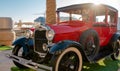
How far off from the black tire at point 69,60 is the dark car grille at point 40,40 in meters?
0.77

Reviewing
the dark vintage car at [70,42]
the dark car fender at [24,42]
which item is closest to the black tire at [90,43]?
the dark vintage car at [70,42]

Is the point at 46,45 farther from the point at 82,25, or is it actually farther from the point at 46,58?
the point at 82,25

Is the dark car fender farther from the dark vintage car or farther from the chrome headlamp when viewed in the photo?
the chrome headlamp

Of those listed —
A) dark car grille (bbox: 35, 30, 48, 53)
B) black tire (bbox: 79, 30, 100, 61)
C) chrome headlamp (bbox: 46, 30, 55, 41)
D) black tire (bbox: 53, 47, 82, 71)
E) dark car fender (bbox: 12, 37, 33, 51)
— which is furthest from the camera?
dark car fender (bbox: 12, 37, 33, 51)

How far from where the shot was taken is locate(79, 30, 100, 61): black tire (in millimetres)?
4977

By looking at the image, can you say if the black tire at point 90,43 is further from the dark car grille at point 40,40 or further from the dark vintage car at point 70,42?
the dark car grille at point 40,40

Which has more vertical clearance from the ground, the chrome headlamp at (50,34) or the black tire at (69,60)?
the chrome headlamp at (50,34)

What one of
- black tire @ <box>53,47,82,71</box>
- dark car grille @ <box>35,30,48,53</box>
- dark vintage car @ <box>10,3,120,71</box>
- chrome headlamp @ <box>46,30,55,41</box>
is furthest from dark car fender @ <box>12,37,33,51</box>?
black tire @ <box>53,47,82,71</box>

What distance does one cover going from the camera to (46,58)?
14.6ft

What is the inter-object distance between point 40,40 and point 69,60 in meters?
1.01

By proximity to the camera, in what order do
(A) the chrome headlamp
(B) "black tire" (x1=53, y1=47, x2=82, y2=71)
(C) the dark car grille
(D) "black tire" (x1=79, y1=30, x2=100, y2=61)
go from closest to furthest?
(B) "black tire" (x1=53, y1=47, x2=82, y2=71) < (A) the chrome headlamp < (C) the dark car grille < (D) "black tire" (x1=79, y1=30, x2=100, y2=61)

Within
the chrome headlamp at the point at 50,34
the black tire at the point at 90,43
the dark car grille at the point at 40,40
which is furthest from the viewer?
the black tire at the point at 90,43

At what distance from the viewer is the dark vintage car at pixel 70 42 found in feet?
13.4

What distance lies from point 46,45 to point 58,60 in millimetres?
839
